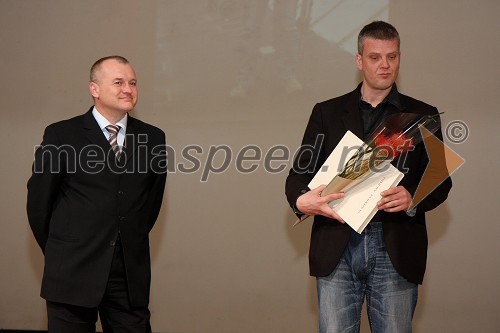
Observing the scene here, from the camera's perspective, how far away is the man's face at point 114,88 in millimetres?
3049

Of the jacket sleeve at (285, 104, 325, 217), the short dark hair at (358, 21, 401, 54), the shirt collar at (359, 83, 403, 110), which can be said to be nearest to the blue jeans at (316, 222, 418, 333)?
the jacket sleeve at (285, 104, 325, 217)

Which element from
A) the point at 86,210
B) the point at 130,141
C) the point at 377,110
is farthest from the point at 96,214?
the point at 377,110

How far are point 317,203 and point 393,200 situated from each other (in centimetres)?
29

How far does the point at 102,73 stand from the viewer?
122 inches

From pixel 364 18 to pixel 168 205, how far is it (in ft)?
5.90

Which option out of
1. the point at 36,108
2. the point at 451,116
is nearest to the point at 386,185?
the point at 451,116

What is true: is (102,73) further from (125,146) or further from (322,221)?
(322,221)

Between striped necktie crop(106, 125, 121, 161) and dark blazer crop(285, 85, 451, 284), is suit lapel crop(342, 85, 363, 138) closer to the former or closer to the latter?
dark blazer crop(285, 85, 451, 284)

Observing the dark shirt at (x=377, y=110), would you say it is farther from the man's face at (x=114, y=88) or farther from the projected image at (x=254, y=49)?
the projected image at (x=254, y=49)

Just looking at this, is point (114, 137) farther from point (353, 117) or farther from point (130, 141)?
point (353, 117)

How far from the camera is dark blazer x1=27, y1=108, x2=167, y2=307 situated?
2877 millimetres

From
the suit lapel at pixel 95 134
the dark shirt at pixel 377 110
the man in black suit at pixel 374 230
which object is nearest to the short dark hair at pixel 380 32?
the man in black suit at pixel 374 230

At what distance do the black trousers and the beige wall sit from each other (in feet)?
5.46

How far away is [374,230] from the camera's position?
8.75ft
